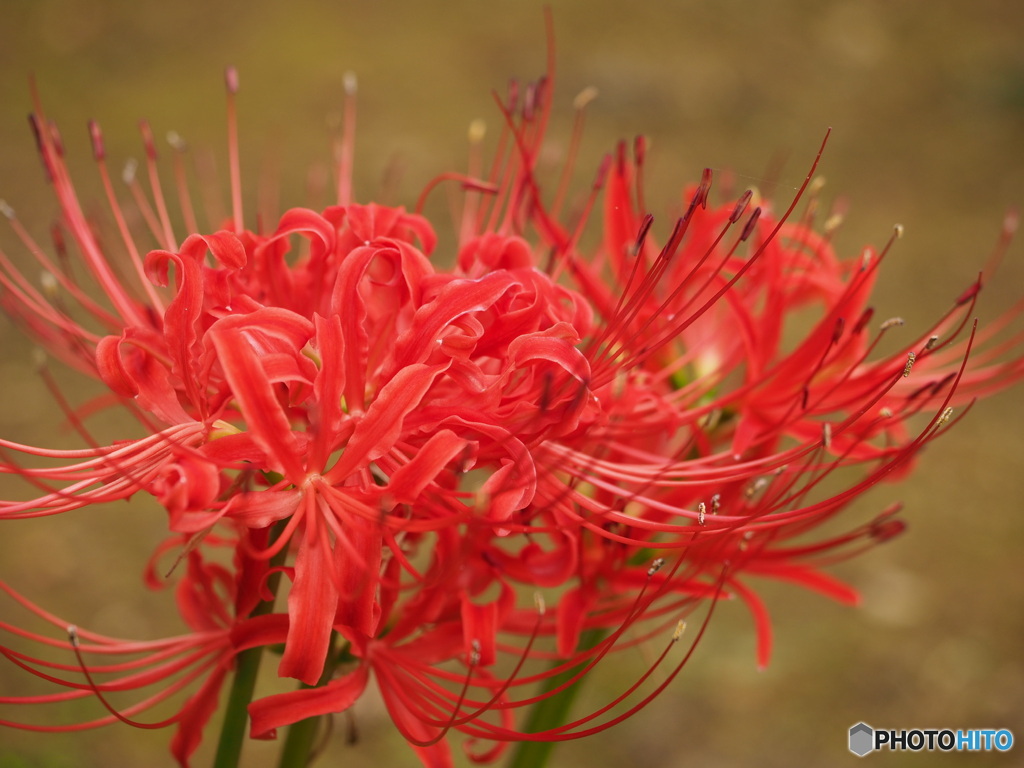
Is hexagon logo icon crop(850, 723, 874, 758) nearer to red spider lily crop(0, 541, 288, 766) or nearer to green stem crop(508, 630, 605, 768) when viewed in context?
green stem crop(508, 630, 605, 768)

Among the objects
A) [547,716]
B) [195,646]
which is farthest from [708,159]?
[195,646]

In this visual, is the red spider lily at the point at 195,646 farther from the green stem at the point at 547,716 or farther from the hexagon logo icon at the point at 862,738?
A: the hexagon logo icon at the point at 862,738

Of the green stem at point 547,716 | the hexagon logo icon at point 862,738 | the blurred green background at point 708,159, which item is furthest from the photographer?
the blurred green background at point 708,159

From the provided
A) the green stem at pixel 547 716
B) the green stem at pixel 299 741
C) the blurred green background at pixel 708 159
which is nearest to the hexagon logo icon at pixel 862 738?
the green stem at pixel 547 716

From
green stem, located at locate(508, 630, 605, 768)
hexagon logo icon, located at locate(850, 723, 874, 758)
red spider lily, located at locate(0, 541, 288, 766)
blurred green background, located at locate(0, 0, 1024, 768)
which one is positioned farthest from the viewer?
blurred green background, located at locate(0, 0, 1024, 768)

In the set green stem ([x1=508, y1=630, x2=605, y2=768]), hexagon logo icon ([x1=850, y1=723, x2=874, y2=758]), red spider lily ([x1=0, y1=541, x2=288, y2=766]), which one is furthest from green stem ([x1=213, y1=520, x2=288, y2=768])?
hexagon logo icon ([x1=850, y1=723, x2=874, y2=758])

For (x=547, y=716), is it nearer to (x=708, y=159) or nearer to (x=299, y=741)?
(x=299, y=741)
